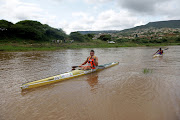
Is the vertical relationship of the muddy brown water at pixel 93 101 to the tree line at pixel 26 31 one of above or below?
below

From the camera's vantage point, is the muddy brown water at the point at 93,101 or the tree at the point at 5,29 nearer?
the muddy brown water at the point at 93,101

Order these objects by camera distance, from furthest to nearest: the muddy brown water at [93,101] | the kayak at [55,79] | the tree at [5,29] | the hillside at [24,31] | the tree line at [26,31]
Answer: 1. the tree line at [26,31]
2. the hillside at [24,31]
3. the tree at [5,29]
4. the kayak at [55,79]
5. the muddy brown water at [93,101]

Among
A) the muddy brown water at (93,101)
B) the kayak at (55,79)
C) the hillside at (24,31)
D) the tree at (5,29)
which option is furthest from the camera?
the hillside at (24,31)

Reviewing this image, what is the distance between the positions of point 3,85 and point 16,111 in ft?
8.74

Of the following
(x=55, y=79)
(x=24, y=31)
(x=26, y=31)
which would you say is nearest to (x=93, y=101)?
(x=55, y=79)

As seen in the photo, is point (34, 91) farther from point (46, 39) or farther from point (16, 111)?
point (46, 39)

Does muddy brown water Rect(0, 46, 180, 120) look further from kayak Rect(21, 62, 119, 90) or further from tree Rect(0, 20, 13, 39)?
tree Rect(0, 20, 13, 39)

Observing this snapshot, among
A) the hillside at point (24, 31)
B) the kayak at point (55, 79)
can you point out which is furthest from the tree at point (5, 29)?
the kayak at point (55, 79)

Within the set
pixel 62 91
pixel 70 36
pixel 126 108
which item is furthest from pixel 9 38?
pixel 126 108

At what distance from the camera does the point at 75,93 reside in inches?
188

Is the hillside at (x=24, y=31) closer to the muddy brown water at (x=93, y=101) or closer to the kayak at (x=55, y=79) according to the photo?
the kayak at (x=55, y=79)

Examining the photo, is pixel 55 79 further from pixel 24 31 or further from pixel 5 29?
pixel 5 29

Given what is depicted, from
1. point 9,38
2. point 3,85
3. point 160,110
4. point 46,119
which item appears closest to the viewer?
point 46,119

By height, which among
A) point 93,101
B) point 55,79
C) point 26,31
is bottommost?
point 93,101
